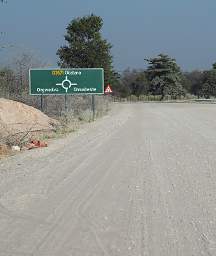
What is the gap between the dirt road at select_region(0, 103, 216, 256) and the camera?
614cm

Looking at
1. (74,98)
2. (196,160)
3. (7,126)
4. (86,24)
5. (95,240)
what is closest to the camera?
(95,240)

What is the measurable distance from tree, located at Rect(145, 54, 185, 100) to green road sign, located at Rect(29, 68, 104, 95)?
6643 cm

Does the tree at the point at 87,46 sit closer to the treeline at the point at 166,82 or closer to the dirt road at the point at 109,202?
the treeline at the point at 166,82

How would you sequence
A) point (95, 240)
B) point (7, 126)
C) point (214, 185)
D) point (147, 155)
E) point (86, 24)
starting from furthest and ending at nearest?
1. point (86, 24)
2. point (7, 126)
3. point (147, 155)
4. point (214, 185)
5. point (95, 240)

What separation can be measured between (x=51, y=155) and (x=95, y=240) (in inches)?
313

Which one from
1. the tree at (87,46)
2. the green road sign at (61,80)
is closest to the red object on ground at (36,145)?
the green road sign at (61,80)

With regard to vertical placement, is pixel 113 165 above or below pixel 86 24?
below

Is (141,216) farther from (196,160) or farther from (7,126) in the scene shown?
(7,126)

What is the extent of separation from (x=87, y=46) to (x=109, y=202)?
50.2 metres

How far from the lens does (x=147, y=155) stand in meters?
13.8

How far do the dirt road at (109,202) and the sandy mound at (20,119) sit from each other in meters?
5.88

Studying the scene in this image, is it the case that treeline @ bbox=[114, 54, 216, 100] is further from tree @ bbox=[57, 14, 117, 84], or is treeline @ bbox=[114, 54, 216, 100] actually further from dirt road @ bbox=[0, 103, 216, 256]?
dirt road @ bbox=[0, 103, 216, 256]

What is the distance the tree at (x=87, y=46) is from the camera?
187 feet

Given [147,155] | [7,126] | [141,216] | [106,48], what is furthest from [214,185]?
[106,48]
